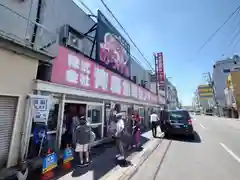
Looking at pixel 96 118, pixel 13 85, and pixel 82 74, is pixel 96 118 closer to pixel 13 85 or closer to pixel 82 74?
pixel 82 74

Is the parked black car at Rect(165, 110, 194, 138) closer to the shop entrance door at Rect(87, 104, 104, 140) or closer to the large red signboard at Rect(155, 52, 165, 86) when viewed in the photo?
the shop entrance door at Rect(87, 104, 104, 140)

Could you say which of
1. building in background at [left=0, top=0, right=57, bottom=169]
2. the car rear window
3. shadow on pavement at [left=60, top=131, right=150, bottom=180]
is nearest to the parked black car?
the car rear window

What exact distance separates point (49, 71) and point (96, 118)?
12.1ft

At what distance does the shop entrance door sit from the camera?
7105 mm

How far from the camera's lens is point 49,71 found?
478cm

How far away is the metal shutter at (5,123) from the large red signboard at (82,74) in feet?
4.36

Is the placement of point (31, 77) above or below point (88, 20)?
below

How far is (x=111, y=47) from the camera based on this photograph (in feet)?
29.7

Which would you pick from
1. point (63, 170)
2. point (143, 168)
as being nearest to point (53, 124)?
point (63, 170)

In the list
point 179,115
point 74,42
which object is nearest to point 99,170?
point 74,42

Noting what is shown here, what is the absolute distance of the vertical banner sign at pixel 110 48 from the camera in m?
7.86

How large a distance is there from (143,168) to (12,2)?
682 centimetres

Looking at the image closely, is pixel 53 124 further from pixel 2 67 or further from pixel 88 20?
pixel 88 20

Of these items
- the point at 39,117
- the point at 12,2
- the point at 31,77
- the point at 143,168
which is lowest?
the point at 143,168
